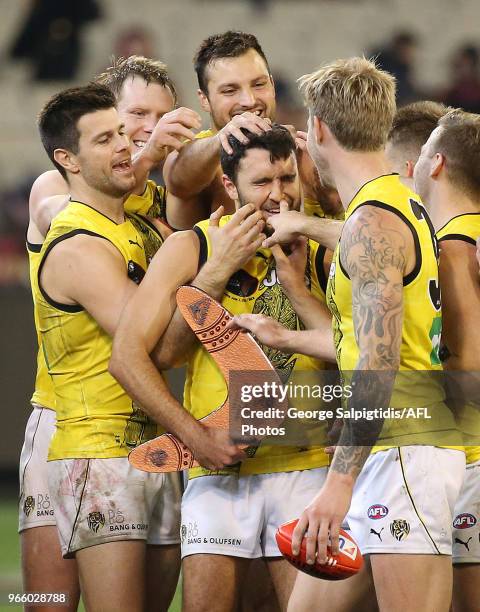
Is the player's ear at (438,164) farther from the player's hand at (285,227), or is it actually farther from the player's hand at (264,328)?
the player's hand at (264,328)

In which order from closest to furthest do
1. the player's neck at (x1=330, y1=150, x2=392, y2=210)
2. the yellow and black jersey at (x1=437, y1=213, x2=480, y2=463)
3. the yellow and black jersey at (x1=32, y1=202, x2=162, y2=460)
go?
the player's neck at (x1=330, y1=150, x2=392, y2=210)
the yellow and black jersey at (x1=437, y1=213, x2=480, y2=463)
the yellow and black jersey at (x1=32, y1=202, x2=162, y2=460)

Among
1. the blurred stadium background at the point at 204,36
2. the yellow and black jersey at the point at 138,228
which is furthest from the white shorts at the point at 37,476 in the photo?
the blurred stadium background at the point at 204,36

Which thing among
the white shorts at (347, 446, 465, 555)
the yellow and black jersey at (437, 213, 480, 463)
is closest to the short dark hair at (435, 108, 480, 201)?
the yellow and black jersey at (437, 213, 480, 463)

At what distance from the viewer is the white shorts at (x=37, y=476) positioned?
4.89 m

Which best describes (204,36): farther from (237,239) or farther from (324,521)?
(324,521)

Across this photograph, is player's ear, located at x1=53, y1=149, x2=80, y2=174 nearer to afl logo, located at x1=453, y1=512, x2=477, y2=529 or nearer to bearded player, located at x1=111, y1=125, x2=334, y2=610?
bearded player, located at x1=111, y1=125, x2=334, y2=610

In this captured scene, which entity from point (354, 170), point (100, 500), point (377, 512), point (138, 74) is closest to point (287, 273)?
point (354, 170)

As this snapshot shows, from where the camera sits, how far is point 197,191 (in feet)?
16.2

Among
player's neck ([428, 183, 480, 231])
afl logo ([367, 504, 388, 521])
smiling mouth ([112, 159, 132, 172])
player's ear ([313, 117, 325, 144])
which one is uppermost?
smiling mouth ([112, 159, 132, 172])

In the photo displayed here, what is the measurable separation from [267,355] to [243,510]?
24.4 inches

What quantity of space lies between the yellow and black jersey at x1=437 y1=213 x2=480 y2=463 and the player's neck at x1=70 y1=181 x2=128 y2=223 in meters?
1.42

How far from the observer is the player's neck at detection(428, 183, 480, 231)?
4.27 meters

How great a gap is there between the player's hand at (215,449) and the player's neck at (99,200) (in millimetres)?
1100

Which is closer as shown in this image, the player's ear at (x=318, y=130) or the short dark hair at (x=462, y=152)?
the player's ear at (x=318, y=130)
